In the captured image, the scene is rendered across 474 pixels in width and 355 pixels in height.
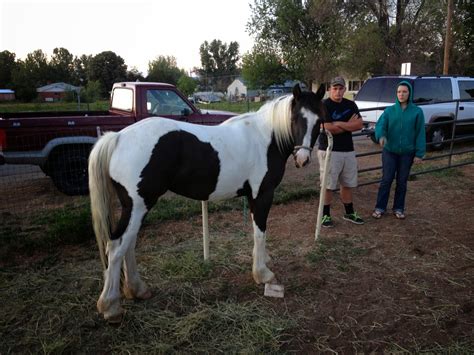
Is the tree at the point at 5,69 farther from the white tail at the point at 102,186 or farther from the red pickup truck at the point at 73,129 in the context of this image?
the white tail at the point at 102,186

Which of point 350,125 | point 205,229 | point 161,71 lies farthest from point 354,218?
point 161,71

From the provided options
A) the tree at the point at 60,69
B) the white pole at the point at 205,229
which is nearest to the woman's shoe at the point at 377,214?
the white pole at the point at 205,229

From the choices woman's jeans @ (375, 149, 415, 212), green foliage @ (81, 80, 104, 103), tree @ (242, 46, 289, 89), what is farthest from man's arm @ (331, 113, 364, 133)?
green foliage @ (81, 80, 104, 103)

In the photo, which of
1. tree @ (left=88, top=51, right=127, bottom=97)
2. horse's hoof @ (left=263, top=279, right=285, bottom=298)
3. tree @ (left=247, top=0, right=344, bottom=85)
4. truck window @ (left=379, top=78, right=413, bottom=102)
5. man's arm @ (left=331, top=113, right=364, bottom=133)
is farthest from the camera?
tree @ (left=88, top=51, right=127, bottom=97)

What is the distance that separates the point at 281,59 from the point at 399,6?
412 inches

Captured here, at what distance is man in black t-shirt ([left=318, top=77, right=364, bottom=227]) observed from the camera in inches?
154

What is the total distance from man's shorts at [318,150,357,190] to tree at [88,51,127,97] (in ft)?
149

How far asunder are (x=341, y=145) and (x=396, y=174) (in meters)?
1.17

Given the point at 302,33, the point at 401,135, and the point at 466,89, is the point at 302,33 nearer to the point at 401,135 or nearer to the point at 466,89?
the point at 466,89

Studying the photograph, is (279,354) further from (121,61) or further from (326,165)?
(121,61)

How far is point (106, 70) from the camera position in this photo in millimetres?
45406

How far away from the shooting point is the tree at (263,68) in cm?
2959

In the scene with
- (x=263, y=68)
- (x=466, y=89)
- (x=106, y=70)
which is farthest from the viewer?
(x=106, y=70)

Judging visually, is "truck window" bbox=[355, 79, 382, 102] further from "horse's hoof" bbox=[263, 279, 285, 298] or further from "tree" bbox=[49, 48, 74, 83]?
"tree" bbox=[49, 48, 74, 83]
